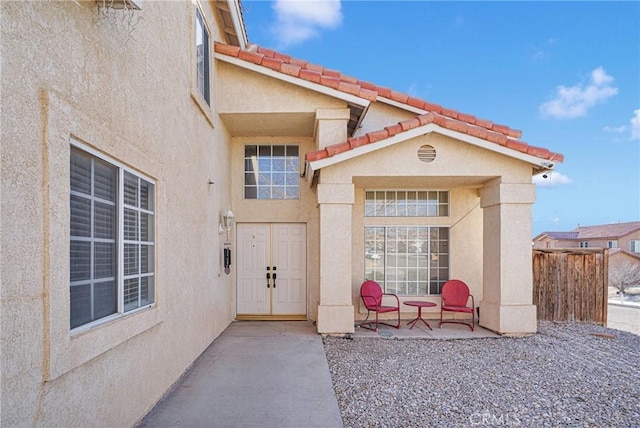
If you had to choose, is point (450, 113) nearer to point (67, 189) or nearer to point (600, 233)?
point (67, 189)

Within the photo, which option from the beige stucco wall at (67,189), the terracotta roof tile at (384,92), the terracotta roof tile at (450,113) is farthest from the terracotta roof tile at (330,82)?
the terracotta roof tile at (450,113)

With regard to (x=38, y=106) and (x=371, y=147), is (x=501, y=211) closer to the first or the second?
(x=371, y=147)

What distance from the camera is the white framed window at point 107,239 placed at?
9.47 feet

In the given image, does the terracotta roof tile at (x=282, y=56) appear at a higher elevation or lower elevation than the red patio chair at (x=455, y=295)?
higher

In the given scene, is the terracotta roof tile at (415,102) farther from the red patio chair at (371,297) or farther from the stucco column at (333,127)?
the red patio chair at (371,297)

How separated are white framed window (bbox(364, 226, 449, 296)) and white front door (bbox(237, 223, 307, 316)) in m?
1.91

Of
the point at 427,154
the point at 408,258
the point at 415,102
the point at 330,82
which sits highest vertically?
the point at 415,102

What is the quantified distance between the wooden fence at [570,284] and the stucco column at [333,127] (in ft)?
20.5

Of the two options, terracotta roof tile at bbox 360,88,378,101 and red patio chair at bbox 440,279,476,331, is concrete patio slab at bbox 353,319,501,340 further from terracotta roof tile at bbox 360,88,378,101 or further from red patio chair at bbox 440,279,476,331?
terracotta roof tile at bbox 360,88,378,101

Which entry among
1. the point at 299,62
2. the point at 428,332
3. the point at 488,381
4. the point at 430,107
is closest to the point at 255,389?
the point at 488,381

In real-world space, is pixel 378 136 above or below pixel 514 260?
above

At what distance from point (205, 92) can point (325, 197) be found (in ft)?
11.0

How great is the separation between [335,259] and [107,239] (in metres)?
4.70

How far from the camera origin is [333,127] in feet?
24.8
